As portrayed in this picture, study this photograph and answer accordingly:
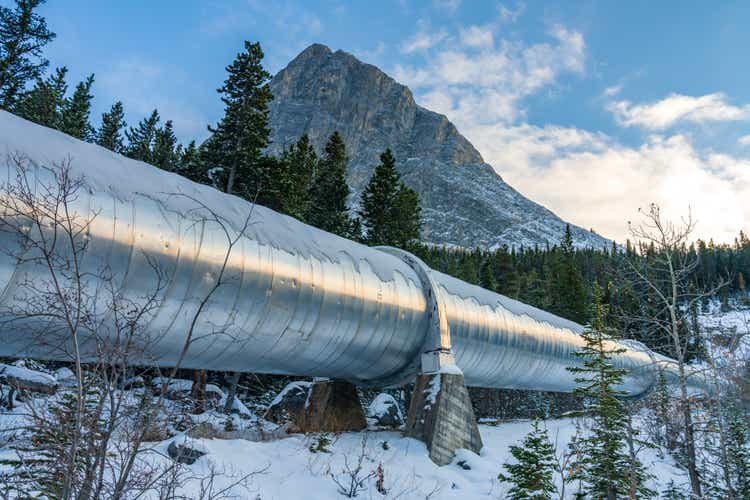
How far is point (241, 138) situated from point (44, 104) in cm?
2124

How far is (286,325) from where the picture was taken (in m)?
8.28

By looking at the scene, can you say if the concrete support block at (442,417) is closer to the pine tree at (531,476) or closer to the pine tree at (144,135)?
the pine tree at (531,476)

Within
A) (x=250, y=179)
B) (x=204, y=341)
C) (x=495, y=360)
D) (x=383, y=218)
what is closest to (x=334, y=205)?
(x=383, y=218)

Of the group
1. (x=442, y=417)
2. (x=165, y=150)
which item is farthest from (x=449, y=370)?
(x=165, y=150)

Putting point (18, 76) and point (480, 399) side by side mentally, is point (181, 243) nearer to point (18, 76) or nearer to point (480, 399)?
point (480, 399)

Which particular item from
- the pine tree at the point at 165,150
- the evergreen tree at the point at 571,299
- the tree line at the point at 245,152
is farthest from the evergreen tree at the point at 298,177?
the evergreen tree at the point at 571,299

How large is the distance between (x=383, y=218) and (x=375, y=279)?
23961mm

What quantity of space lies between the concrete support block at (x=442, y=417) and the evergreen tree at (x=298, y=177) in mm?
16760

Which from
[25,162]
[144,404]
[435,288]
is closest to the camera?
[144,404]

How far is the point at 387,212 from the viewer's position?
33.9 metres

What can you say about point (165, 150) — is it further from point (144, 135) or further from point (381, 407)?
point (381, 407)

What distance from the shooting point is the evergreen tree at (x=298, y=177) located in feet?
85.7

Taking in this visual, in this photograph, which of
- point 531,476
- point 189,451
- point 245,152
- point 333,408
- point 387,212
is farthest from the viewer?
point 387,212

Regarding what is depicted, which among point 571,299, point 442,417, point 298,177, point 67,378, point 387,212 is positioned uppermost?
point 298,177
